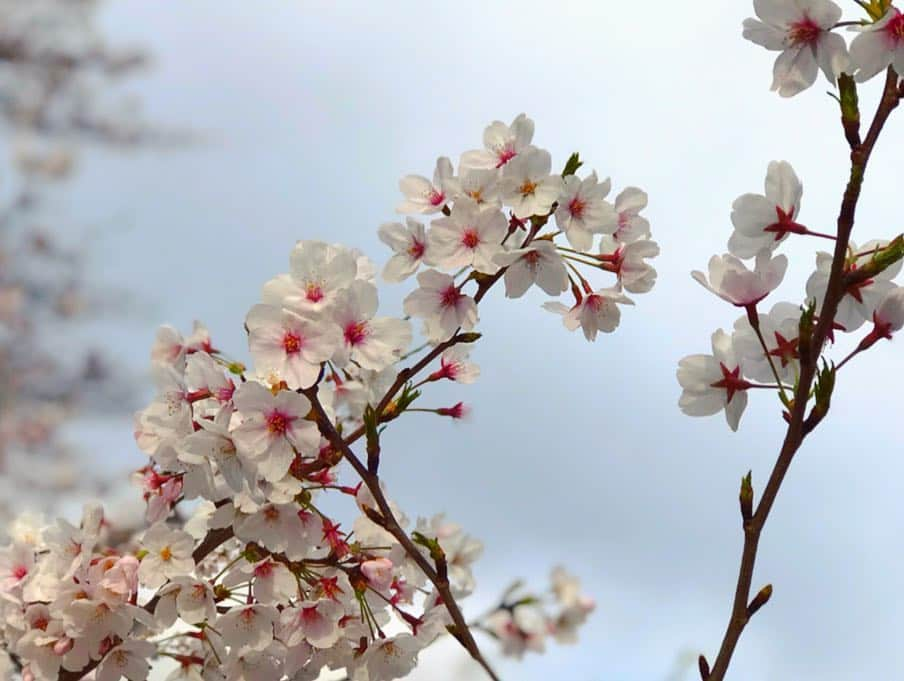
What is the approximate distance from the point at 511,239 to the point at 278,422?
0.35 m

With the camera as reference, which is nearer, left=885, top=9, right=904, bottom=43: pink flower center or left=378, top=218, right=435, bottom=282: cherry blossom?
left=885, top=9, right=904, bottom=43: pink flower center

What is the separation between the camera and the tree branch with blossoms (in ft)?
2.71

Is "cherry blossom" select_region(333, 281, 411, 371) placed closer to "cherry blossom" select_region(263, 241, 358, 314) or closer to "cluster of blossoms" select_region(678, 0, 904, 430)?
"cherry blossom" select_region(263, 241, 358, 314)

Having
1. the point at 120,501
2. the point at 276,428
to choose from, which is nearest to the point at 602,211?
the point at 276,428

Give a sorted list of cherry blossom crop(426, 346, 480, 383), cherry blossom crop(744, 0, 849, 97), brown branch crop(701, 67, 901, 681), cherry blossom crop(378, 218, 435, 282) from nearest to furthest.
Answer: brown branch crop(701, 67, 901, 681)
cherry blossom crop(744, 0, 849, 97)
cherry blossom crop(378, 218, 435, 282)
cherry blossom crop(426, 346, 480, 383)

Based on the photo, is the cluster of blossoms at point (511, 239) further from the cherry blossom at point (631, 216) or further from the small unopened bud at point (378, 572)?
the small unopened bud at point (378, 572)

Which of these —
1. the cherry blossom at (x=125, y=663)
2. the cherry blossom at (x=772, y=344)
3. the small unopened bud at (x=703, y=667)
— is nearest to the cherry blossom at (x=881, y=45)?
the cherry blossom at (x=772, y=344)

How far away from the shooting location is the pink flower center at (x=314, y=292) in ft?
3.46

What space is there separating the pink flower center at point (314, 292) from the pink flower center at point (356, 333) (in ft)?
0.16

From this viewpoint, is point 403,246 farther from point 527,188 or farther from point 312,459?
point 312,459

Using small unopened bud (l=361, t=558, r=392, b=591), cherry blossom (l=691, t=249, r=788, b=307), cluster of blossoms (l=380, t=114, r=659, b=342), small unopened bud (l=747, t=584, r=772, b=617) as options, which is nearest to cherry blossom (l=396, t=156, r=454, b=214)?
cluster of blossoms (l=380, t=114, r=659, b=342)

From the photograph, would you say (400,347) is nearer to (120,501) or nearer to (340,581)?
(340,581)

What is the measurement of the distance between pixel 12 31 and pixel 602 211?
4.59 meters

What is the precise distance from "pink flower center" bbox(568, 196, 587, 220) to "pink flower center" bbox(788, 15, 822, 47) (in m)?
0.29
